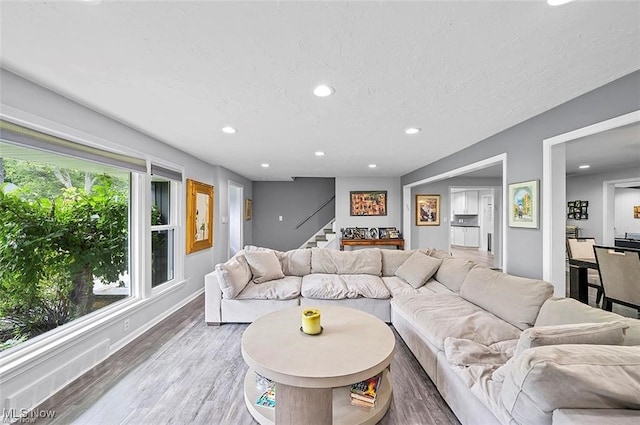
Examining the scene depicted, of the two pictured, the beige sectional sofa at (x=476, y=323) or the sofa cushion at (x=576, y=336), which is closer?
the beige sectional sofa at (x=476, y=323)

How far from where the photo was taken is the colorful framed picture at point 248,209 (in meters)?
7.00

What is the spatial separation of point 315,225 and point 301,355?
630cm

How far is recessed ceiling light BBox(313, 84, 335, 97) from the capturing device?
1933 millimetres

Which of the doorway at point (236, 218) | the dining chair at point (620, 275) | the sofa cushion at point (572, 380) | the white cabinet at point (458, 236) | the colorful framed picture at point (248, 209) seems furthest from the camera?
the white cabinet at point (458, 236)

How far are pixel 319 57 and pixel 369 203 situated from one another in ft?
18.1

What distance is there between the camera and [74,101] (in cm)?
215

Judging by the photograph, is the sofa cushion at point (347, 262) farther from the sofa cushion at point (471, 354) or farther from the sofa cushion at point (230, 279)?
the sofa cushion at point (471, 354)

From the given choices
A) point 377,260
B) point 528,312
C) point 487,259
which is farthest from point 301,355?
point 487,259

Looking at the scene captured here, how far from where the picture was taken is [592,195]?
19.6 ft

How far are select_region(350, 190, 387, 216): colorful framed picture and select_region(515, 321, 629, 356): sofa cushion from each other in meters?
5.54

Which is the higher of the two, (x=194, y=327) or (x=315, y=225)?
(x=315, y=225)

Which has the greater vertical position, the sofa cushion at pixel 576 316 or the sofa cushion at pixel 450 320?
the sofa cushion at pixel 576 316

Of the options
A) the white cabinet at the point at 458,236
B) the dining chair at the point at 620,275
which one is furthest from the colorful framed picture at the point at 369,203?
the white cabinet at the point at 458,236

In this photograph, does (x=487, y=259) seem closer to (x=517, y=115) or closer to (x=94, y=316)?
(x=517, y=115)
